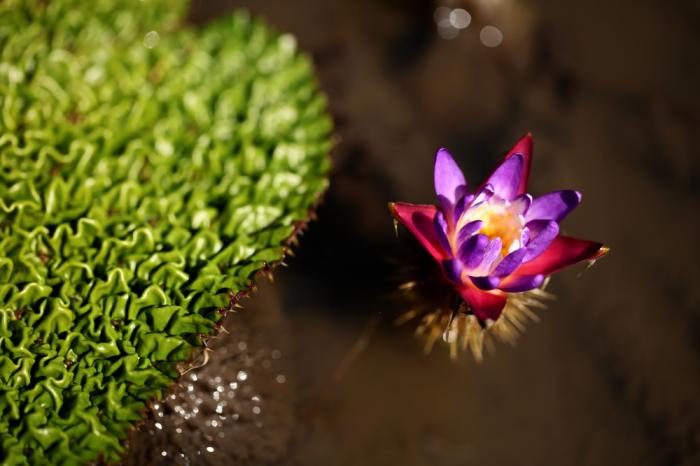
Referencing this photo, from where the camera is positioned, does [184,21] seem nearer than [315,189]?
No

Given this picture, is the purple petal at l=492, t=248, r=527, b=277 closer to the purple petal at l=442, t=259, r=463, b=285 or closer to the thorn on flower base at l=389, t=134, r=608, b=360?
the thorn on flower base at l=389, t=134, r=608, b=360

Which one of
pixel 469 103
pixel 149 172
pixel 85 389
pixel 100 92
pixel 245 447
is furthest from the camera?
pixel 469 103

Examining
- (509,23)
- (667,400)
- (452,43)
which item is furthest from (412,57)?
(667,400)

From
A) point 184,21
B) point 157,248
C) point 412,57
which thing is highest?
point 412,57

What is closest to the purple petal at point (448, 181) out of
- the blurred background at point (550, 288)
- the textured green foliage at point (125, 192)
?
the blurred background at point (550, 288)

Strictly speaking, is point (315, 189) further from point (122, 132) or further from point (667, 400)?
point (667, 400)

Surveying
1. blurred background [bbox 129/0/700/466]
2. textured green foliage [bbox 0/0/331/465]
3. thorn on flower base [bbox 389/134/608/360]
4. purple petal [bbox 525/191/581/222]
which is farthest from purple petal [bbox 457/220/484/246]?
textured green foliage [bbox 0/0/331/465]

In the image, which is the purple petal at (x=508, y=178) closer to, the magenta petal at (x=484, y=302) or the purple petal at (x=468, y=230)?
the purple petal at (x=468, y=230)

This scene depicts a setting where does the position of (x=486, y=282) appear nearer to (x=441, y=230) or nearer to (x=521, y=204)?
(x=441, y=230)
